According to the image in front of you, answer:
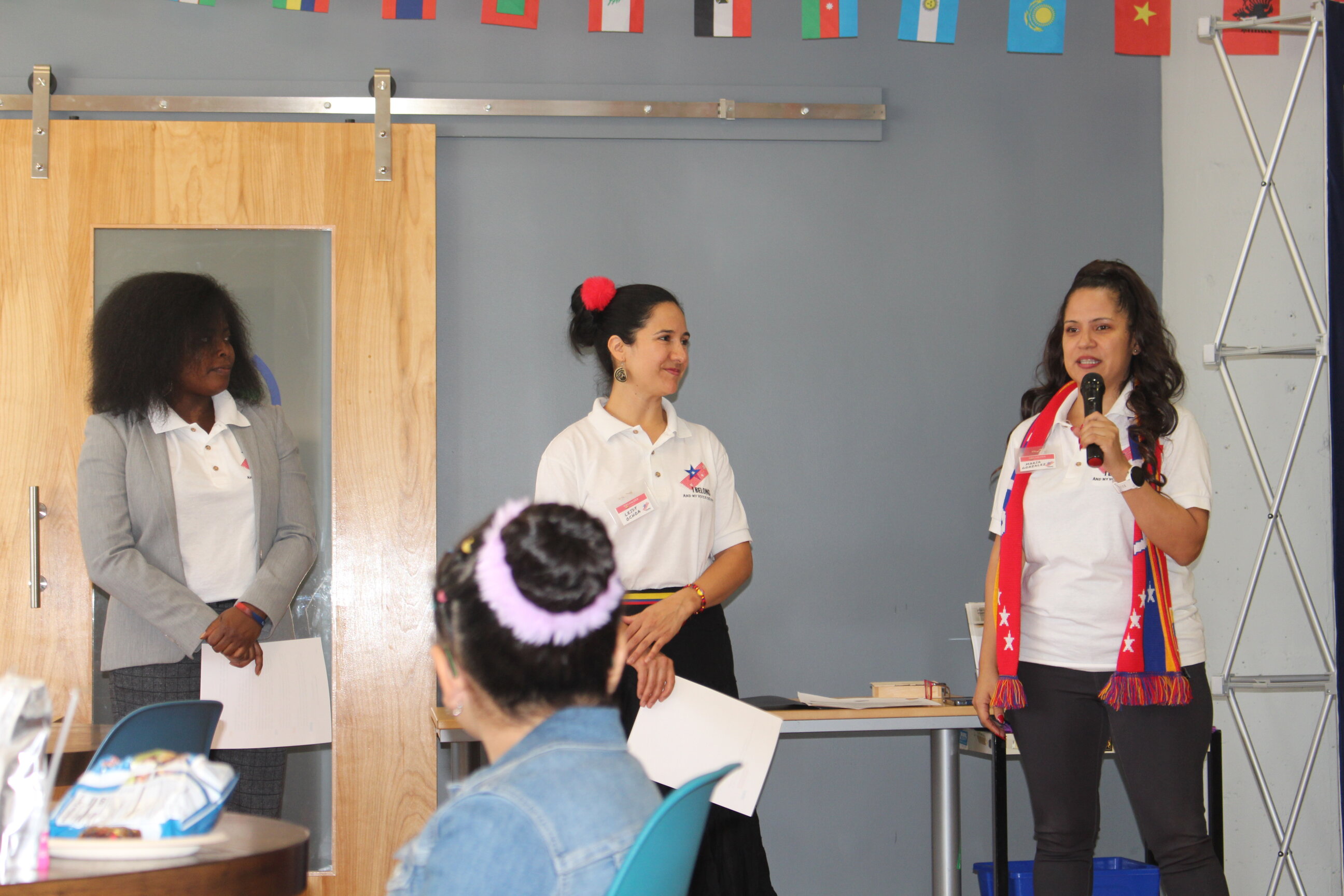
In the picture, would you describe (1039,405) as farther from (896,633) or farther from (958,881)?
(958,881)

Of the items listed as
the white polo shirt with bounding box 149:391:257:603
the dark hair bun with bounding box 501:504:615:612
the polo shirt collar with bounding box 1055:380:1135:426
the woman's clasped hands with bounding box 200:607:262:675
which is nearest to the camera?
the dark hair bun with bounding box 501:504:615:612

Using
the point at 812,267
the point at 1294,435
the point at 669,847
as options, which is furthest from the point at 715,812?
the point at 1294,435

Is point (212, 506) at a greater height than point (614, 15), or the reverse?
point (614, 15)

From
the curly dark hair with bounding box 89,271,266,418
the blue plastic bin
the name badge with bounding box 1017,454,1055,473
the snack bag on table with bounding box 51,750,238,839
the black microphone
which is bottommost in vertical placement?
the blue plastic bin

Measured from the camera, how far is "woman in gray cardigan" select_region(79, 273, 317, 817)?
244 centimetres

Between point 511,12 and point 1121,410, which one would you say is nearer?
point 1121,410

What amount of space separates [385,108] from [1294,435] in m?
2.54

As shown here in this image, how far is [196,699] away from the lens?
7.82 feet

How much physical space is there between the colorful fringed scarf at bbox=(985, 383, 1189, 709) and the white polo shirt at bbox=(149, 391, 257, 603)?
1701mm

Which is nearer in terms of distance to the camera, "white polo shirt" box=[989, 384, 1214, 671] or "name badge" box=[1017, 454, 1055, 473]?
"white polo shirt" box=[989, 384, 1214, 671]

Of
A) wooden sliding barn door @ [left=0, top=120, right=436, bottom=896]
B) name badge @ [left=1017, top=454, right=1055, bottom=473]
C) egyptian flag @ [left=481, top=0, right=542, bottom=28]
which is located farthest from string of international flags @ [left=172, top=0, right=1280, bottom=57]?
name badge @ [left=1017, top=454, right=1055, bottom=473]

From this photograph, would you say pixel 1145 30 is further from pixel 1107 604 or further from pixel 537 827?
pixel 537 827

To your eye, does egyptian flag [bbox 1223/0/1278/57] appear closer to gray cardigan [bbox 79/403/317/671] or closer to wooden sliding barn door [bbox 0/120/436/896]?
wooden sliding barn door [bbox 0/120/436/896]

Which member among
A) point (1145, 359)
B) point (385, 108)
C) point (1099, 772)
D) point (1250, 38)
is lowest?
point (1099, 772)
